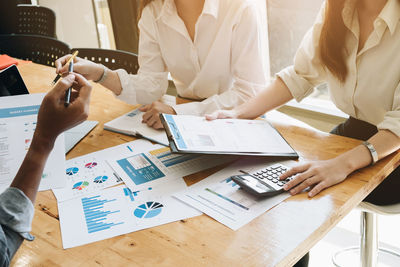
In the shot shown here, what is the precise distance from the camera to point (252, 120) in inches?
50.5

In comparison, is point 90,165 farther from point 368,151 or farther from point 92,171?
point 368,151

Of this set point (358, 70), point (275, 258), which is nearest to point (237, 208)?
point (275, 258)

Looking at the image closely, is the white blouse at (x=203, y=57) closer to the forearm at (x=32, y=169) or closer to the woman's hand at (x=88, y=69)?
the woman's hand at (x=88, y=69)

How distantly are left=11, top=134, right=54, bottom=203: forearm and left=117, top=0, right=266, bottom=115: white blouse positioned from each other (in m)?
→ 0.70

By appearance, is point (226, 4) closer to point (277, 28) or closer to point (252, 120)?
point (252, 120)

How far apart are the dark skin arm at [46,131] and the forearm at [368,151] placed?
679 mm

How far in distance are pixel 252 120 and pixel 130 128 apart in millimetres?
414

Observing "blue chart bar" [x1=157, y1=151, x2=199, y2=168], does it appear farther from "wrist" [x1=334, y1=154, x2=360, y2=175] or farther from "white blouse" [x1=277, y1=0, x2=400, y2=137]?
"white blouse" [x1=277, y1=0, x2=400, y2=137]

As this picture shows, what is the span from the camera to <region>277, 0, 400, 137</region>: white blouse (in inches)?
45.6

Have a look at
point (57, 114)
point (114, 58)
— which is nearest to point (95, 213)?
point (57, 114)

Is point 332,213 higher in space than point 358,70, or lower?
lower

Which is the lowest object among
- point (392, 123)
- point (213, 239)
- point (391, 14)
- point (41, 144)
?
point (213, 239)

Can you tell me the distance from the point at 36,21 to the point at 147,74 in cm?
153

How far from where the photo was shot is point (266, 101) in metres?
1.39
